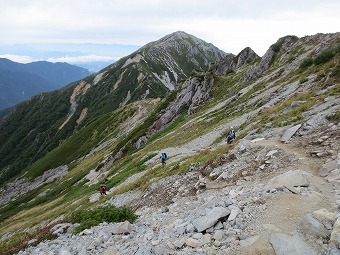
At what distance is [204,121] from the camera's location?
182 feet

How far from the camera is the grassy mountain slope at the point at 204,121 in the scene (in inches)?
1110

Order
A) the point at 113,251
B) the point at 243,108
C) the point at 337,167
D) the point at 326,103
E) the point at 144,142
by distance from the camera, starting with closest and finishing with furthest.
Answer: the point at 113,251 → the point at 337,167 → the point at 326,103 → the point at 243,108 → the point at 144,142

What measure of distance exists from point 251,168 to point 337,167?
504cm

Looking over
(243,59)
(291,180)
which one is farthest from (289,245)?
(243,59)

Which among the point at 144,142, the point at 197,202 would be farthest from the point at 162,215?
the point at 144,142

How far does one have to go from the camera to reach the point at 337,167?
1573cm

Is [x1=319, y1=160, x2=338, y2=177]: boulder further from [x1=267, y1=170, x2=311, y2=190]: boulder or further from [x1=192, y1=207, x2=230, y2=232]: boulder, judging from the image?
[x1=192, y1=207, x2=230, y2=232]: boulder

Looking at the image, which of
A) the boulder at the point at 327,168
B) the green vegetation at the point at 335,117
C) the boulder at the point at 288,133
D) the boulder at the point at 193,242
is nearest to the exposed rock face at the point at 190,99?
the boulder at the point at 288,133

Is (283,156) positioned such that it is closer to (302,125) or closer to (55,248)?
(302,125)

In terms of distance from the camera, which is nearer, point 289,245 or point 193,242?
point 289,245

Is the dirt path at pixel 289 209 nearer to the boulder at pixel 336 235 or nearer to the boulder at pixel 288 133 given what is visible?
the boulder at pixel 336 235

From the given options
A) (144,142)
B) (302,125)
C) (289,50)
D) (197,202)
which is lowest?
Answer: (144,142)

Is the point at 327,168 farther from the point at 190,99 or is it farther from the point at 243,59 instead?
the point at 243,59

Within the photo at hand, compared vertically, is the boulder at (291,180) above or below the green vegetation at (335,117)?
below
